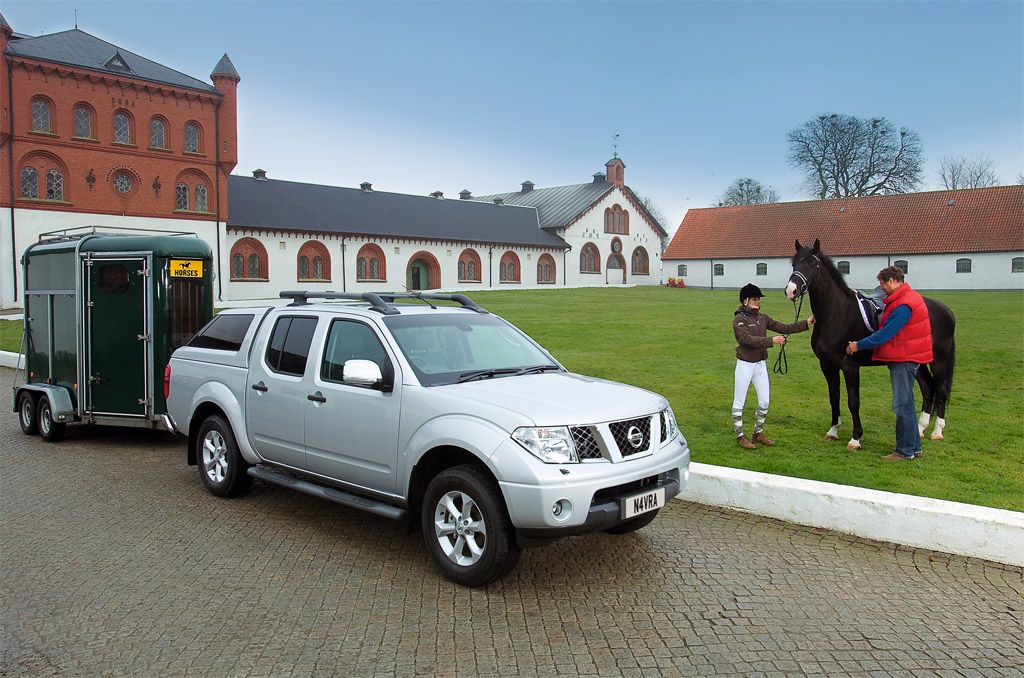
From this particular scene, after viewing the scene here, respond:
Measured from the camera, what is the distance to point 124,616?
4.62 metres

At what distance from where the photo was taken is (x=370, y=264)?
5272 centimetres

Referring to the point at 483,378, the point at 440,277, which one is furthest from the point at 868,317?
the point at 440,277

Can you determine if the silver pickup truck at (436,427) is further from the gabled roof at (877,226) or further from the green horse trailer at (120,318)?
the gabled roof at (877,226)

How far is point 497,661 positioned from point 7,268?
41.3m

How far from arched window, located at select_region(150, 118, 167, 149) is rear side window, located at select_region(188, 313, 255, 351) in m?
37.7

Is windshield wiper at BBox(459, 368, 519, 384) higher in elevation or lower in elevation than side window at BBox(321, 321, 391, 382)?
lower

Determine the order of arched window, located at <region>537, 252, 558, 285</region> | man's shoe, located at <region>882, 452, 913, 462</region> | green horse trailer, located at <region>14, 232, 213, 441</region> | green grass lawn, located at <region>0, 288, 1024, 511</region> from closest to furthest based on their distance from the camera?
1. green grass lawn, located at <region>0, 288, 1024, 511</region>
2. man's shoe, located at <region>882, 452, 913, 462</region>
3. green horse trailer, located at <region>14, 232, 213, 441</region>
4. arched window, located at <region>537, 252, 558, 285</region>

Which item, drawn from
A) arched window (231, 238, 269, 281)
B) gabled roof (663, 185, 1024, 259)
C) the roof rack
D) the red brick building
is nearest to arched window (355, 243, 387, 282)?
arched window (231, 238, 269, 281)

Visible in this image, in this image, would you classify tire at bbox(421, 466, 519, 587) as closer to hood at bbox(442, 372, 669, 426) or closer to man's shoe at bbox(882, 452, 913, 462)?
hood at bbox(442, 372, 669, 426)

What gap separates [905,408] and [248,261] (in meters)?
44.0

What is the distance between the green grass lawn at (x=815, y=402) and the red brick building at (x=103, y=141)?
50.7 feet

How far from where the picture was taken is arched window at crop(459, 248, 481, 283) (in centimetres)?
5847

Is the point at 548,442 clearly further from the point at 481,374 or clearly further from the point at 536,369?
the point at 536,369

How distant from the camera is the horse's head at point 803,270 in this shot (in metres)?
8.42
